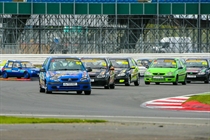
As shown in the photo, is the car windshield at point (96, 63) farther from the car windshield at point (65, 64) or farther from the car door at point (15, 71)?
the car door at point (15, 71)

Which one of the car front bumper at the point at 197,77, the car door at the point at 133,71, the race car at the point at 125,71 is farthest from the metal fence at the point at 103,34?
the race car at the point at 125,71

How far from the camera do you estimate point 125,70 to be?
128ft

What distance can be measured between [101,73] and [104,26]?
1523 inches

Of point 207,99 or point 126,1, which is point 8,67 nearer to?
point 126,1

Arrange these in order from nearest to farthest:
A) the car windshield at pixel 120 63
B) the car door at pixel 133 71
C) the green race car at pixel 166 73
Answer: the car door at pixel 133 71
the car windshield at pixel 120 63
the green race car at pixel 166 73

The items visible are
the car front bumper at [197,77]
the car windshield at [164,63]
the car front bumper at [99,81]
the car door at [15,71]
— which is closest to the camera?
the car front bumper at [99,81]

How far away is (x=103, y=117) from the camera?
1870cm

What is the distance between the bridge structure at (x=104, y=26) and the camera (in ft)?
235

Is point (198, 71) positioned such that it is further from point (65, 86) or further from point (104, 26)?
point (104, 26)

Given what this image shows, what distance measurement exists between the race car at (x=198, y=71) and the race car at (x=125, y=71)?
4858mm

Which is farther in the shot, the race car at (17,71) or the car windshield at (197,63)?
the race car at (17,71)

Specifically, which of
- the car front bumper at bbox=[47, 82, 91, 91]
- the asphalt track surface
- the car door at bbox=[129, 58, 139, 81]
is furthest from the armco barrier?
the car front bumper at bbox=[47, 82, 91, 91]

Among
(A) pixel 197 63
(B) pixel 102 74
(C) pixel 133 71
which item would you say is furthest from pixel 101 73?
(A) pixel 197 63

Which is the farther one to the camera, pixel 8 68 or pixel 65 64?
pixel 8 68
